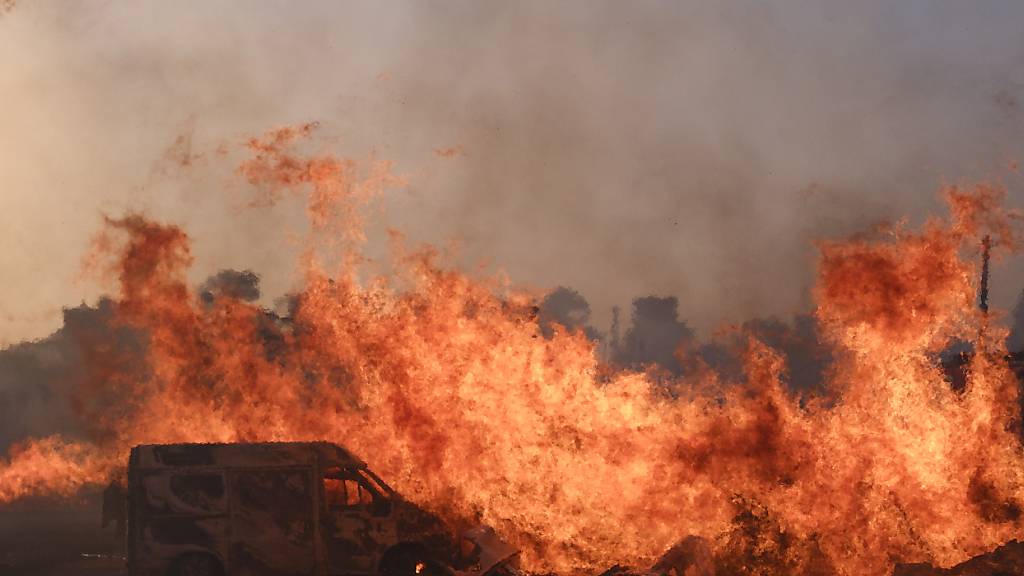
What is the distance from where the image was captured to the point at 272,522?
13.4 meters

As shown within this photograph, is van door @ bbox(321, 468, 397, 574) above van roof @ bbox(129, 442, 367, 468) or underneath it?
underneath

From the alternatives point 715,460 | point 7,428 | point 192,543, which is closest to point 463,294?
point 715,460

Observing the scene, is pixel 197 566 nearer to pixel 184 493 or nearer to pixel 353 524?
pixel 184 493

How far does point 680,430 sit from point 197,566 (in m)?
8.92

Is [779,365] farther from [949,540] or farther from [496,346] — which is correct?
[496,346]

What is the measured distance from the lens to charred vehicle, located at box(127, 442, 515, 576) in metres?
13.2

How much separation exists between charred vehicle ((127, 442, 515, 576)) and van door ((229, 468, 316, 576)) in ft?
0.05

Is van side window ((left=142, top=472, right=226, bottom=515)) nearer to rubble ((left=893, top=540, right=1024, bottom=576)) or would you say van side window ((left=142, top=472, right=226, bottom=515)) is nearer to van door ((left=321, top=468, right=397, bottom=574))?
van door ((left=321, top=468, right=397, bottom=574))

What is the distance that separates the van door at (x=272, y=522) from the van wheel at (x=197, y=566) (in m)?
0.31

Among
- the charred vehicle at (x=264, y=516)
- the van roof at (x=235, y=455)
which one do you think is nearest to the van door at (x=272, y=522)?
the charred vehicle at (x=264, y=516)

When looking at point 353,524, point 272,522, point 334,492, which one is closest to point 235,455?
point 272,522

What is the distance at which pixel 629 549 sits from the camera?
1630 centimetres

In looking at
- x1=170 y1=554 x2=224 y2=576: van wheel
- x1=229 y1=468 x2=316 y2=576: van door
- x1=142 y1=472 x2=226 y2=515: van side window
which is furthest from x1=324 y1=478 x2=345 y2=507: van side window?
x1=170 y1=554 x2=224 y2=576: van wheel

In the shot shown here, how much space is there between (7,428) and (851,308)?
7049 centimetres
